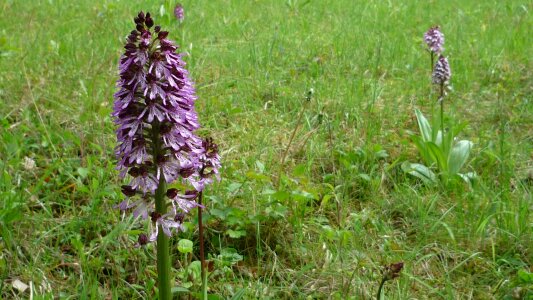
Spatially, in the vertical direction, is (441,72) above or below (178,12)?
below

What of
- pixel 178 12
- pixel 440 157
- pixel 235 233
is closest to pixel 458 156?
pixel 440 157

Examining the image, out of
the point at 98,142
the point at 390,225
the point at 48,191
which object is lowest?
the point at 390,225

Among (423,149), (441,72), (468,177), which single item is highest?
(441,72)

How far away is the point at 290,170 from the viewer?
3.25 meters

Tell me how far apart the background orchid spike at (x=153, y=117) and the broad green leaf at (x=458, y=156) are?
196 cm

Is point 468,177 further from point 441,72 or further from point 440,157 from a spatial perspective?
point 441,72

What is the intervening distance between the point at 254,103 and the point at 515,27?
368 centimetres

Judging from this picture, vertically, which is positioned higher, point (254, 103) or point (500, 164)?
point (254, 103)

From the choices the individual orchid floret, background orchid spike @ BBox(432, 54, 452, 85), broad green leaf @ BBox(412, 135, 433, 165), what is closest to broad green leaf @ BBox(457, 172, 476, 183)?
broad green leaf @ BBox(412, 135, 433, 165)

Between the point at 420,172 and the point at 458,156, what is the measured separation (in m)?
0.25

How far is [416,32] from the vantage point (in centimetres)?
627

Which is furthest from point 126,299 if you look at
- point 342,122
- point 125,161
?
point 342,122

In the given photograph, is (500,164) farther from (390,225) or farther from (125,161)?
(125,161)

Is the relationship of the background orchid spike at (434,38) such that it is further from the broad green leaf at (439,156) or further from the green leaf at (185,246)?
the green leaf at (185,246)
